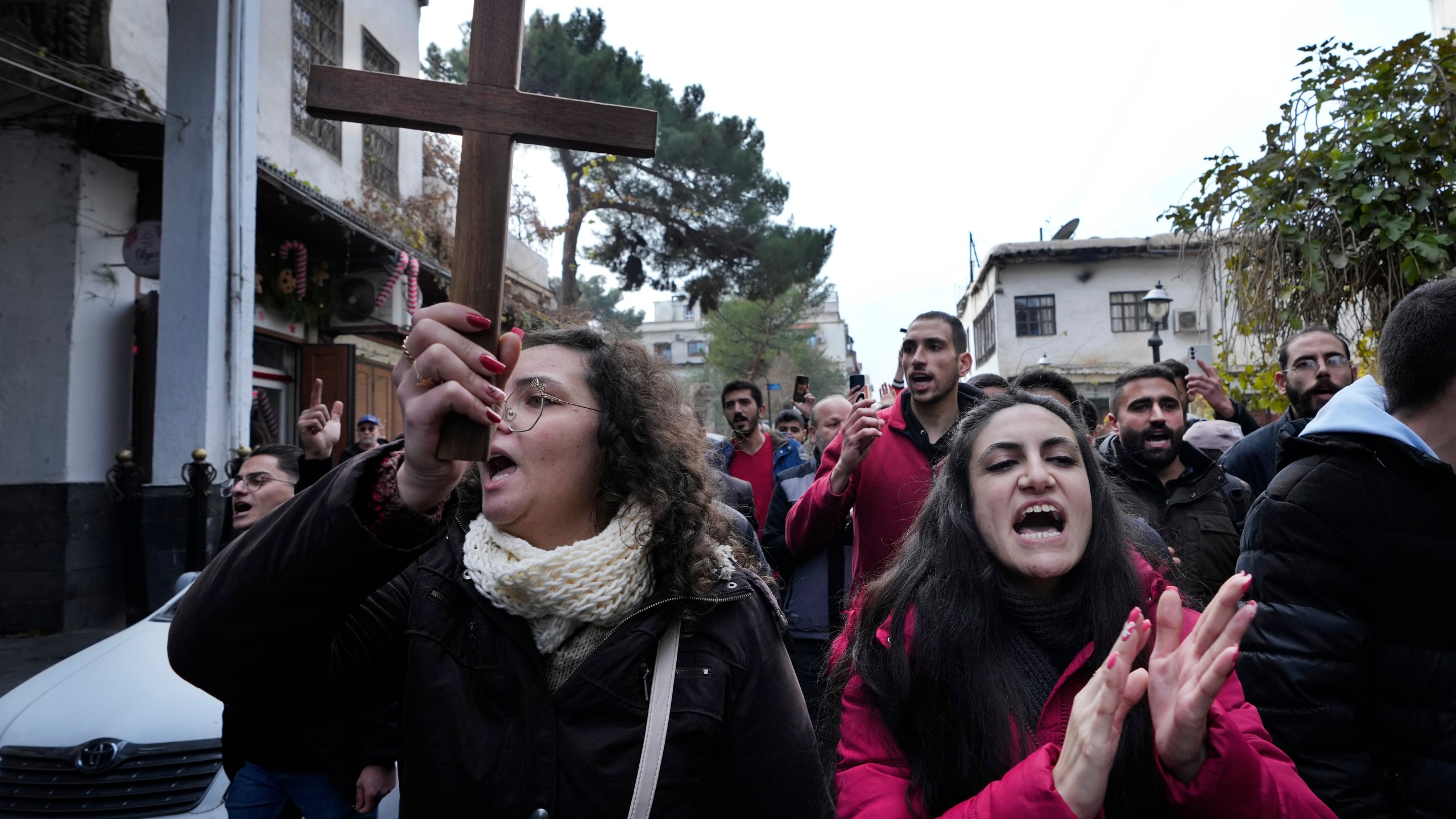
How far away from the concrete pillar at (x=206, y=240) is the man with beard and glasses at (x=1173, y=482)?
23.2 feet

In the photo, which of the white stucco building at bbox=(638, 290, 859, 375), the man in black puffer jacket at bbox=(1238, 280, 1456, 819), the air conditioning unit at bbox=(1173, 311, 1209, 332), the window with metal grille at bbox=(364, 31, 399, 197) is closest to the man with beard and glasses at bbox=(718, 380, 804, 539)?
the man in black puffer jacket at bbox=(1238, 280, 1456, 819)

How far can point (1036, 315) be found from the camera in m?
31.7

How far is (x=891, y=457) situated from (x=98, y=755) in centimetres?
339

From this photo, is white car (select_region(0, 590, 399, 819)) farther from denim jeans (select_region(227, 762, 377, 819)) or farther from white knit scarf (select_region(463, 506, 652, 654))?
white knit scarf (select_region(463, 506, 652, 654))

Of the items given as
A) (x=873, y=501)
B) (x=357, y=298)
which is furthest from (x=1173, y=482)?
(x=357, y=298)

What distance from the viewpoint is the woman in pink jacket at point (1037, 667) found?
1.64 meters

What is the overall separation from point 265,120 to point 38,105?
122 inches

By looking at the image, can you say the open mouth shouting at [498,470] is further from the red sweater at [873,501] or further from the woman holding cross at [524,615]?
the red sweater at [873,501]

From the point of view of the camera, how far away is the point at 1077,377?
31609 millimetres

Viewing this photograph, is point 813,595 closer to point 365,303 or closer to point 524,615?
point 524,615

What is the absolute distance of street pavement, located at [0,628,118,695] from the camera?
640 cm

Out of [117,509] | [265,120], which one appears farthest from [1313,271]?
[265,120]

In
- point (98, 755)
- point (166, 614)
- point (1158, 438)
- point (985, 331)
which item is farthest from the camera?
point (985, 331)

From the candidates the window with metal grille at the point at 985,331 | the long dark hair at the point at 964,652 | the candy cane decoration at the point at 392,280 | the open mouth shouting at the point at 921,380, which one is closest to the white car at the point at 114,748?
the long dark hair at the point at 964,652
